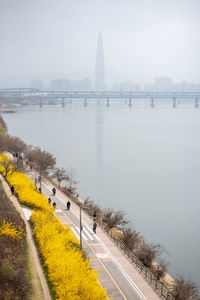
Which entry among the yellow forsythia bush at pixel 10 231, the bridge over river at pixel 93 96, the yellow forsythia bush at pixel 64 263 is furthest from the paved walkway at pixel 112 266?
the bridge over river at pixel 93 96

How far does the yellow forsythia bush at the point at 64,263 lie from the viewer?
766 centimetres

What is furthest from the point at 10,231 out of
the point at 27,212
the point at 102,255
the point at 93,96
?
the point at 93,96

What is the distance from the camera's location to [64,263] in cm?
878

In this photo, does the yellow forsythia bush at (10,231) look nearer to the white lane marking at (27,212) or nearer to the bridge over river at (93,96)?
the white lane marking at (27,212)

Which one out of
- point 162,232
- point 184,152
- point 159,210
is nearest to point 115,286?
point 162,232

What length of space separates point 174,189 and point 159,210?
5.27 metres

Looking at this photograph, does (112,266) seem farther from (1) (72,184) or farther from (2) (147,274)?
(1) (72,184)

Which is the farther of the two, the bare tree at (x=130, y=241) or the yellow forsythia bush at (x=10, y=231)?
the bare tree at (x=130, y=241)

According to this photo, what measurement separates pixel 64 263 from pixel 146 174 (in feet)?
69.7

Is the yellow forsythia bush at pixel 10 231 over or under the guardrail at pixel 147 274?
over

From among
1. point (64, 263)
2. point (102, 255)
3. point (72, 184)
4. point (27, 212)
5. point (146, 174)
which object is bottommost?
point (146, 174)

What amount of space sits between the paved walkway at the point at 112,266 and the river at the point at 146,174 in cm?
320

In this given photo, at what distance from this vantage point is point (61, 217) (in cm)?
1439

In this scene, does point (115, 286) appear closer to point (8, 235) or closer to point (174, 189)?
point (8, 235)
